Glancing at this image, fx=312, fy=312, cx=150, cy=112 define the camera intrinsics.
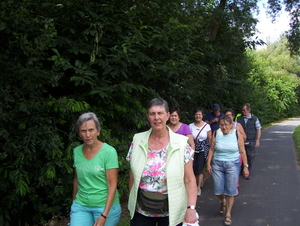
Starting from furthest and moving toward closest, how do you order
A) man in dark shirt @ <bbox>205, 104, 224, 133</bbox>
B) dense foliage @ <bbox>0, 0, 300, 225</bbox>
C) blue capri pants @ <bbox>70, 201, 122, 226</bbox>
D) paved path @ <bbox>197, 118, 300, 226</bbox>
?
man in dark shirt @ <bbox>205, 104, 224, 133</bbox> < paved path @ <bbox>197, 118, 300, 226</bbox> < dense foliage @ <bbox>0, 0, 300, 225</bbox> < blue capri pants @ <bbox>70, 201, 122, 226</bbox>

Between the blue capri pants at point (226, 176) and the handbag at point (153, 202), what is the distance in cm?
271

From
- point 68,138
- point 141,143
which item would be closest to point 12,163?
point 68,138

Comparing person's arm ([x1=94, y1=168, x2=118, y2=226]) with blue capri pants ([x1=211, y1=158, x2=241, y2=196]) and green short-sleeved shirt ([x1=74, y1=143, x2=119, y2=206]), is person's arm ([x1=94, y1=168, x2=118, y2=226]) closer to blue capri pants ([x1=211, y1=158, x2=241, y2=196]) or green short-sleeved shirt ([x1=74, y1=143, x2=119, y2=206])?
green short-sleeved shirt ([x1=74, y1=143, x2=119, y2=206])

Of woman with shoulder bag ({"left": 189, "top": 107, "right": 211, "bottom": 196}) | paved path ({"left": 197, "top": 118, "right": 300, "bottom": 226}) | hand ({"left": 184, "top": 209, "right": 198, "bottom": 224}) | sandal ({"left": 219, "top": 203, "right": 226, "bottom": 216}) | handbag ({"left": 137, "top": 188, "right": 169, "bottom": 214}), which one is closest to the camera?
hand ({"left": 184, "top": 209, "right": 198, "bottom": 224})

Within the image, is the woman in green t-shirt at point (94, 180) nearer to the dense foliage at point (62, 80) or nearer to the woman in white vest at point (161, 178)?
the woman in white vest at point (161, 178)

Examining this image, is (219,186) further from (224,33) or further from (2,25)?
(224,33)

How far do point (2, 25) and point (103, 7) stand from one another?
59.4 inches

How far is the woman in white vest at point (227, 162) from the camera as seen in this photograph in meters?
5.22

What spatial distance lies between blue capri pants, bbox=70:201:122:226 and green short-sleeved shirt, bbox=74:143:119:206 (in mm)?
57

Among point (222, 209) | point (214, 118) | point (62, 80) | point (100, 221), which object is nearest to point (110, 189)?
point (100, 221)

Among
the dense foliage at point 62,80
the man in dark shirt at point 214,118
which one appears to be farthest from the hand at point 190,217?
the man in dark shirt at point 214,118

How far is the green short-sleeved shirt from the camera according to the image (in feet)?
9.74

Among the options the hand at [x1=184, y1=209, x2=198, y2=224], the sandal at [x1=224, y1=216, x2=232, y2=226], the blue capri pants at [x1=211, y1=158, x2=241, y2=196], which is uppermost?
the hand at [x1=184, y1=209, x2=198, y2=224]

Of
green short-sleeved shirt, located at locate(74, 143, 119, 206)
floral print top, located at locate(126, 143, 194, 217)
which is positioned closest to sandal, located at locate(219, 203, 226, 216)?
floral print top, located at locate(126, 143, 194, 217)
